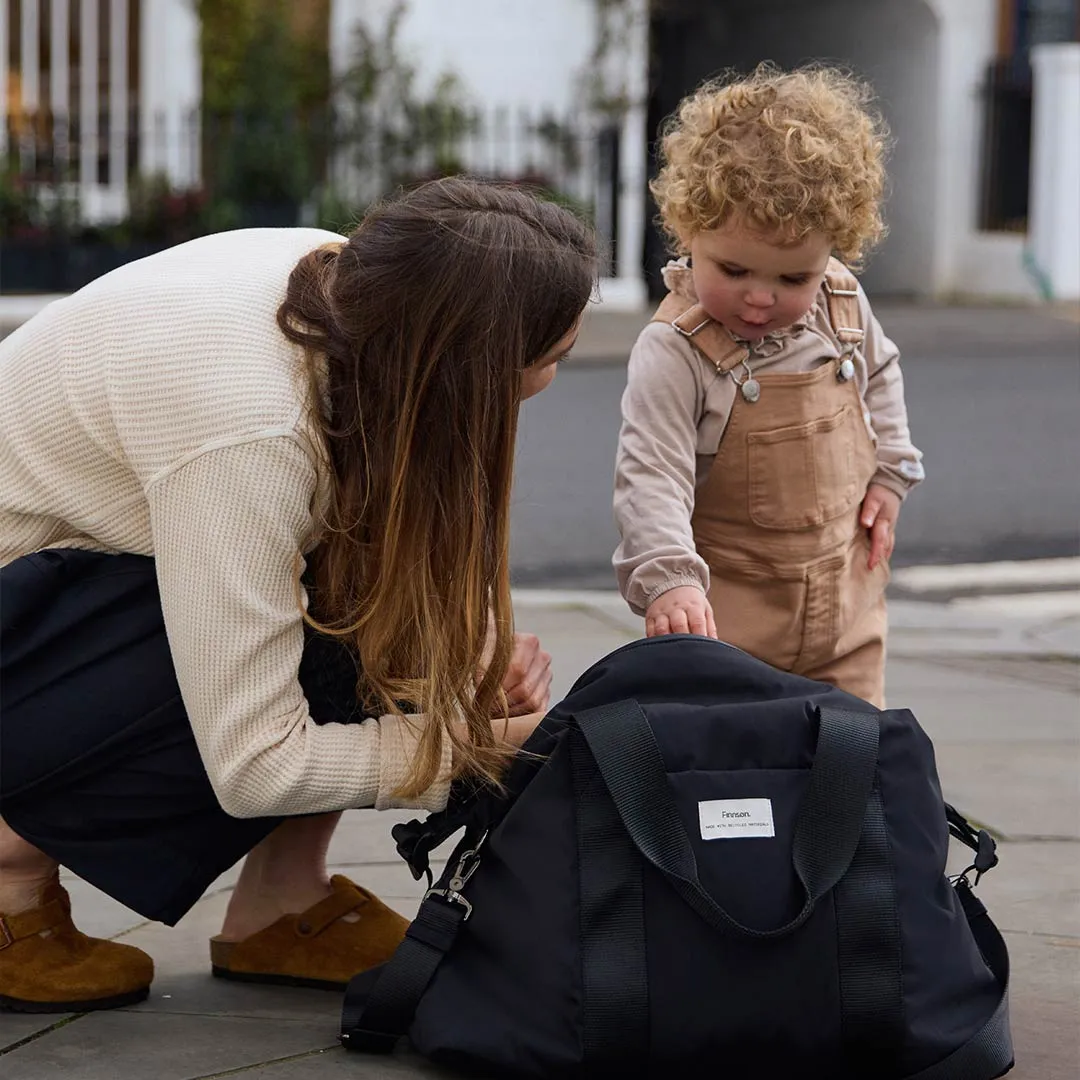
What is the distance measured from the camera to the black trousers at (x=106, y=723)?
231 centimetres

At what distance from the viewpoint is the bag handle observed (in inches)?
82.0

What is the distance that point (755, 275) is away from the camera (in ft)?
9.19

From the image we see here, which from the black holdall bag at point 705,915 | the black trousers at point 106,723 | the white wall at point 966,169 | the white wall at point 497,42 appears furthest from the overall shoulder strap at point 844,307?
the white wall at point 966,169

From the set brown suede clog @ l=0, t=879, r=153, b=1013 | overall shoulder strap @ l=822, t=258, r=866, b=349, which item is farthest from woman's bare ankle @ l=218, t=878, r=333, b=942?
overall shoulder strap @ l=822, t=258, r=866, b=349

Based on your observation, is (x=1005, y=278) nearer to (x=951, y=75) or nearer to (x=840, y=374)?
(x=951, y=75)

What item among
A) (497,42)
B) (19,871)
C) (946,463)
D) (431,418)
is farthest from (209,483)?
(497,42)

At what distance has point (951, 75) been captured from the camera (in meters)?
14.8

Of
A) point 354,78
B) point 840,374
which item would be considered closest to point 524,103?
point 354,78

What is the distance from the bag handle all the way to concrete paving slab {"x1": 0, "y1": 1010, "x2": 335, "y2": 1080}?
521mm

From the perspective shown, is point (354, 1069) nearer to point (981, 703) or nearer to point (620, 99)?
point (981, 703)

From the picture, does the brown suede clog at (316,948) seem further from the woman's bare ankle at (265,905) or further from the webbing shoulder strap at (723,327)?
the webbing shoulder strap at (723,327)

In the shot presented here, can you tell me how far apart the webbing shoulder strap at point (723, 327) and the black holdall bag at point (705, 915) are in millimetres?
793

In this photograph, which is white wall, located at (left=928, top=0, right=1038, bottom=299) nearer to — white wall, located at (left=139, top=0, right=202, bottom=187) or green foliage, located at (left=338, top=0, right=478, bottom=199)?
green foliage, located at (left=338, top=0, right=478, bottom=199)

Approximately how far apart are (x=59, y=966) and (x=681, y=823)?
850 mm
